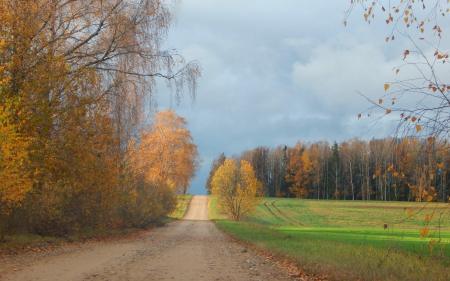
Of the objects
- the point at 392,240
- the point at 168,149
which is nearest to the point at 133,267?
the point at 392,240

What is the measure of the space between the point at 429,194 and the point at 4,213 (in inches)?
455

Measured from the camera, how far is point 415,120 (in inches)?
199

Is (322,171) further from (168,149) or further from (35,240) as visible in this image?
(35,240)

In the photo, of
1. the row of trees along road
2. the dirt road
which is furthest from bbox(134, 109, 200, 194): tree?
the dirt road

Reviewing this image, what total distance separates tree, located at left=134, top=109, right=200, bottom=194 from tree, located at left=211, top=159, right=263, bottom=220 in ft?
16.2

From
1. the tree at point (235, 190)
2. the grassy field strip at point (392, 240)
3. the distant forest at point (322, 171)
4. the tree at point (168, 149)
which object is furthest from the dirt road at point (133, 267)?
the distant forest at point (322, 171)

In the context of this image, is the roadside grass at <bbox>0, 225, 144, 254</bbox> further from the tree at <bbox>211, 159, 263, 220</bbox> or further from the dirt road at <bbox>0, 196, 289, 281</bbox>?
the tree at <bbox>211, 159, 263, 220</bbox>

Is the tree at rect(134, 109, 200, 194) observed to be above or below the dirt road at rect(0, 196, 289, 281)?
above

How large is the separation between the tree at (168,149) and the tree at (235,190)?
4.93 meters

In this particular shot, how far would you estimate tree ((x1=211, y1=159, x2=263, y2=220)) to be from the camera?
1672 inches

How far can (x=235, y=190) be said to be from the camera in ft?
143

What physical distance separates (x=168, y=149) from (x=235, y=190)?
9829 mm

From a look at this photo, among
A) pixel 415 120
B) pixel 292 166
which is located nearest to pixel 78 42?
pixel 415 120

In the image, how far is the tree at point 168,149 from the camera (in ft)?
135
